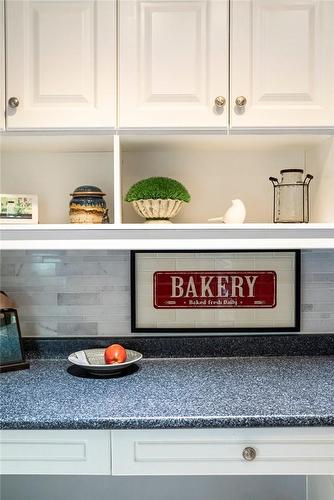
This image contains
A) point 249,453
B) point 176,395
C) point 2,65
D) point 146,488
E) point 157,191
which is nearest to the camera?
point 249,453

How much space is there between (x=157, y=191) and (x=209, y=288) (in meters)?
0.49

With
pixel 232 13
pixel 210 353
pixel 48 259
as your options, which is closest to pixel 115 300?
pixel 48 259

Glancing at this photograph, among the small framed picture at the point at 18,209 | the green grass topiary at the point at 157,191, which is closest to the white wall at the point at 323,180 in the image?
the green grass topiary at the point at 157,191

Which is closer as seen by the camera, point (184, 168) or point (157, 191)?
point (157, 191)

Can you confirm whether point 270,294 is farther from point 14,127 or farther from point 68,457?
point 14,127

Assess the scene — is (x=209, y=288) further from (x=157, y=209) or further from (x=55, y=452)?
(x=55, y=452)

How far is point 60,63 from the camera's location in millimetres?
1562

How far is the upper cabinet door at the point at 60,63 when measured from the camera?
155cm

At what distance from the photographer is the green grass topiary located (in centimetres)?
167

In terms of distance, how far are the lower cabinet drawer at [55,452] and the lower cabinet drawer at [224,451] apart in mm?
49

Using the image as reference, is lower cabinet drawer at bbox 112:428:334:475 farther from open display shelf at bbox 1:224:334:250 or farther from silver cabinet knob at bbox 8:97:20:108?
silver cabinet knob at bbox 8:97:20:108

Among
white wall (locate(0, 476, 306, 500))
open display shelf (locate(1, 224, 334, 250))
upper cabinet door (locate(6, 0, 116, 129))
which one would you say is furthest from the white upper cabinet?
white wall (locate(0, 476, 306, 500))

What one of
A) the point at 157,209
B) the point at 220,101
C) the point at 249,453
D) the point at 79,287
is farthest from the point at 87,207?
the point at 249,453

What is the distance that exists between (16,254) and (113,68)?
0.85 metres
